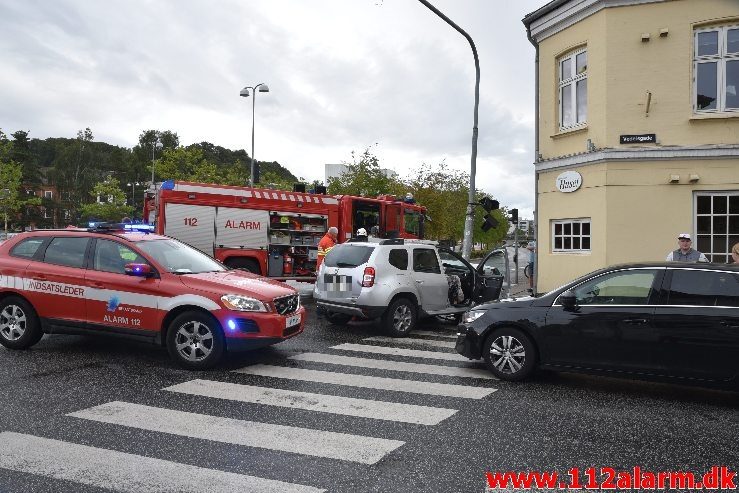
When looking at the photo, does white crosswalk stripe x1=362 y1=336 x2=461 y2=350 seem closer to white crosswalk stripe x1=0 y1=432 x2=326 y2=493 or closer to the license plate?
the license plate

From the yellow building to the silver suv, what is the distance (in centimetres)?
421

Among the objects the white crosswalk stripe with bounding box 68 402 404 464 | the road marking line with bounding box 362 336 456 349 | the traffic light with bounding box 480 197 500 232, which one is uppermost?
the traffic light with bounding box 480 197 500 232

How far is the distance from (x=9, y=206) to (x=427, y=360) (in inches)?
2142

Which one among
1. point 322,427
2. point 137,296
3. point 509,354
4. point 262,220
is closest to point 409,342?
point 509,354

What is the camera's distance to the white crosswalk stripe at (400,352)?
8.23 metres

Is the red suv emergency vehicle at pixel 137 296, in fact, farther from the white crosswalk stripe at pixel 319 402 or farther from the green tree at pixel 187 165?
the green tree at pixel 187 165

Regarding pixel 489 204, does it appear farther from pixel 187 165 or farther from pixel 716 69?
pixel 187 165

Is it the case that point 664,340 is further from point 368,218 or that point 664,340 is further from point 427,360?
point 368,218

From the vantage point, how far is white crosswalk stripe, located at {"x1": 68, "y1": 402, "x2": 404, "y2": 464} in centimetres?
445

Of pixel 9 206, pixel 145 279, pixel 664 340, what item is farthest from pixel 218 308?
pixel 9 206

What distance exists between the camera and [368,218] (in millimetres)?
17391

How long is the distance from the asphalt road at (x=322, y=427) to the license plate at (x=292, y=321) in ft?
1.70

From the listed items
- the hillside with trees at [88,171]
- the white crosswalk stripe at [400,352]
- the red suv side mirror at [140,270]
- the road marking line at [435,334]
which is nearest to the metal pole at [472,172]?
the road marking line at [435,334]

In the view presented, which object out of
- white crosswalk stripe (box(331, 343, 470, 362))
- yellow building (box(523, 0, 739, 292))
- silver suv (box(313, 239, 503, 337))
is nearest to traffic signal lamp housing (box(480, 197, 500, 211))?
yellow building (box(523, 0, 739, 292))
